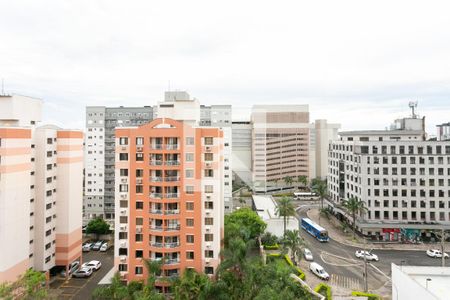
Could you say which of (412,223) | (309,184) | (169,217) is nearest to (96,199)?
(169,217)

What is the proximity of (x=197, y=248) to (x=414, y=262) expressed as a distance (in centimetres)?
2354

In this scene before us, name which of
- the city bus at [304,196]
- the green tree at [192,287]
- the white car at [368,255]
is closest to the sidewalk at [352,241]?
the white car at [368,255]

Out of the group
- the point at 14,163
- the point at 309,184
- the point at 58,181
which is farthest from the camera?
the point at 309,184

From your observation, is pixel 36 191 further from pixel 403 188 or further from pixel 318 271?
pixel 403 188

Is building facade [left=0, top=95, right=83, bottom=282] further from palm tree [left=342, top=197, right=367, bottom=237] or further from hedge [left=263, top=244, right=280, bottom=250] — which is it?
palm tree [left=342, top=197, right=367, bottom=237]

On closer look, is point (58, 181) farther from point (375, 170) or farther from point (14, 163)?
point (375, 170)

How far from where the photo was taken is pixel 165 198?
25.6 metres

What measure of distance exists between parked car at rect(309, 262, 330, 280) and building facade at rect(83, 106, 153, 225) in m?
32.5

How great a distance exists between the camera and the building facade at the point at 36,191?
2438 cm

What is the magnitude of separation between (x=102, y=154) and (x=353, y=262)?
3872 cm

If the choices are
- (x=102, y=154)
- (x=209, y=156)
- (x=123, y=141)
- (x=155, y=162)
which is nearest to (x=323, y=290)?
(x=209, y=156)

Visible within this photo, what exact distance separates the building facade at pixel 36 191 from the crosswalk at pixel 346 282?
2517 centimetres

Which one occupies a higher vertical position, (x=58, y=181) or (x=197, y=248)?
(x=58, y=181)

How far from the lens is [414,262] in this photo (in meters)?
33.0
